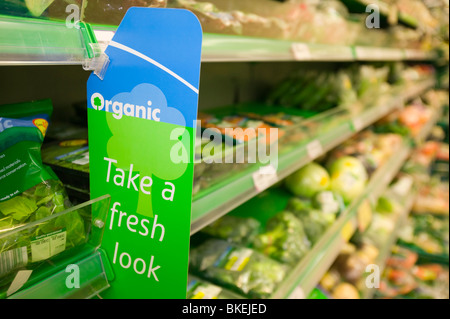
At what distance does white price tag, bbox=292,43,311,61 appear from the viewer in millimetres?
1178

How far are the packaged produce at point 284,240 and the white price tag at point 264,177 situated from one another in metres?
0.32

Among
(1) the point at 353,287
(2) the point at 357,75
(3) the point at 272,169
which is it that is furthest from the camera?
(2) the point at 357,75

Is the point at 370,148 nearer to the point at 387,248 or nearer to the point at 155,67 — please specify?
the point at 387,248

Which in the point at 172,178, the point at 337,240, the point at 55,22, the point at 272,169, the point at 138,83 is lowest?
the point at 337,240

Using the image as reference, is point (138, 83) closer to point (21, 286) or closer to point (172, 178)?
point (172, 178)

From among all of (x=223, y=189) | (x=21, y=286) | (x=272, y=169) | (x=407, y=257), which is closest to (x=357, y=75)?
(x=407, y=257)

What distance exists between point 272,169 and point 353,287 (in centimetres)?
96

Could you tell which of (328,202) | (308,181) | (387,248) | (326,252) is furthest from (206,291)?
(387,248)

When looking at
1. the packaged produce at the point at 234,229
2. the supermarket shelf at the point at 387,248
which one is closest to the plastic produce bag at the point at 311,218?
the packaged produce at the point at 234,229

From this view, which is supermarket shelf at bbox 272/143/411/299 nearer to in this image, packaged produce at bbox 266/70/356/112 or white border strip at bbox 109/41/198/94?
packaged produce at bbox 266/70/356/112

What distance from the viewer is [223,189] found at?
96 cm

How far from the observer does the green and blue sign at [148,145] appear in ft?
2.08

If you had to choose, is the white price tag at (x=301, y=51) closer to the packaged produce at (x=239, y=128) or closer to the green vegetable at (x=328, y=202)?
the packaged produce at (x=239, y=128)

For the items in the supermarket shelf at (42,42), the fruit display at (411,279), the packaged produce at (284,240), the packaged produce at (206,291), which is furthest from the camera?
the fruit display at (411,279)
